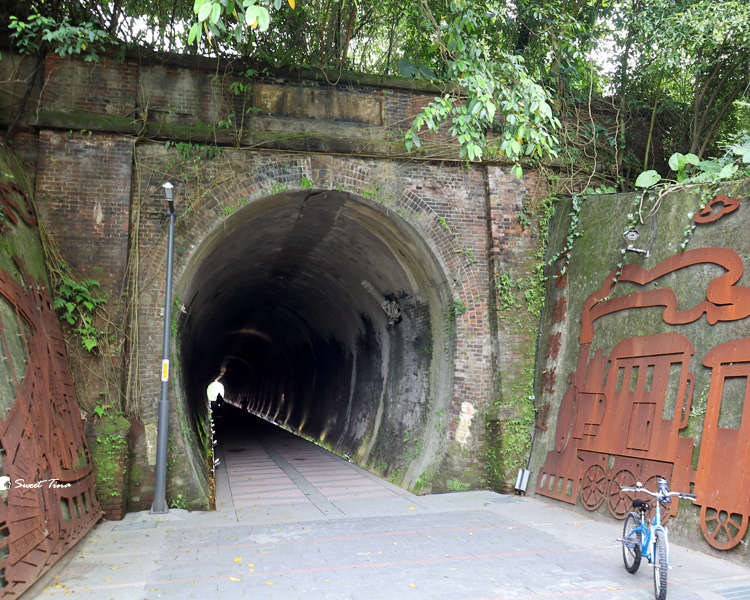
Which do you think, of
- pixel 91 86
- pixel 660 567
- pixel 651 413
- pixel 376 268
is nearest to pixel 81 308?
pixel 91 86

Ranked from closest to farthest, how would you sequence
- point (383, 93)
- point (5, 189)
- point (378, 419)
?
1. point (5, 189)
2. point (383, 93)
3. point (378, 419)

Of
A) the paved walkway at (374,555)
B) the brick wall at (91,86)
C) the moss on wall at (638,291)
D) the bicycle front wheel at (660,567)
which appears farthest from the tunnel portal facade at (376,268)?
the bicycle front wheel at (660,567)

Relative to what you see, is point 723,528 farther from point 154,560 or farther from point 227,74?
point 227,74

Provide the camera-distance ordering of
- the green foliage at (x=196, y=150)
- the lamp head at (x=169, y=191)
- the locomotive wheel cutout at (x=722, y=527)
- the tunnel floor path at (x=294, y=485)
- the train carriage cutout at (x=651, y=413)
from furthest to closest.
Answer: the green foliage at (x=196, y=150)
the tunnel floor path at (x=294, y=485)
the lamp head at (x=169, y=191)
the train carriage cutout at (x=651, y=413)
the locomotive wheel cutout at (x=722, y=527)

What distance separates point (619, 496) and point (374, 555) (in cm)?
346

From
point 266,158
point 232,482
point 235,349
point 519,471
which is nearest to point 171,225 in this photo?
point 266,158

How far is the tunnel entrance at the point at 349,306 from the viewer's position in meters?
10.5

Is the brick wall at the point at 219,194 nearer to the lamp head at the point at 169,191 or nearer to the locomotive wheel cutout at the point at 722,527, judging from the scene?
the lamp head at the point at 169,191

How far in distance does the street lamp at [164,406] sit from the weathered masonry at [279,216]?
31 cm

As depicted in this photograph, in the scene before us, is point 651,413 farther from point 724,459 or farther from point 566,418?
point 566,418

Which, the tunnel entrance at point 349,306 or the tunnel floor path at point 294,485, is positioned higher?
the tunnel entrance at point 349,306

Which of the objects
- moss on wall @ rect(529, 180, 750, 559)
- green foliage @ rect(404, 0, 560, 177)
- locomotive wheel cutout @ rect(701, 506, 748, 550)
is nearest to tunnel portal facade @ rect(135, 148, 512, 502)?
moss on wall @ rect(529, 180, 750, 559)

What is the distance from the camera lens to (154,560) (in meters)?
6.36

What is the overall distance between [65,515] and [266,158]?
5.88m
